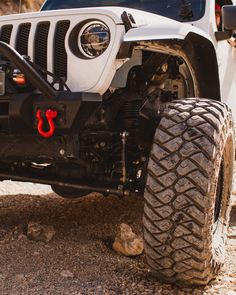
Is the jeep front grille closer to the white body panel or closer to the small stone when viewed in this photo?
the white body panel

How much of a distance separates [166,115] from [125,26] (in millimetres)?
530

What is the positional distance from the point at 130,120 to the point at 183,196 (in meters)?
0.77

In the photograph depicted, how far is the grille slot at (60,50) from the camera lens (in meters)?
2.71

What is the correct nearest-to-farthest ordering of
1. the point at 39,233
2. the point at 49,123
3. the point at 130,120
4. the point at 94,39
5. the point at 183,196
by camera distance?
1. the point at 183,196
2. the point at 49,123
3. the point at 94,39
4. the point at 130,120
5. the point at 39,233

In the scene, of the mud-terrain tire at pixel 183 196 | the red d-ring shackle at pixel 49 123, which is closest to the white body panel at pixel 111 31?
the red d-ring shackle at pixel 49 123

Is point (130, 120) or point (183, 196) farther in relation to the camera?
point (130, 120)

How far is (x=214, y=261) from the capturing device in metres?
2.51

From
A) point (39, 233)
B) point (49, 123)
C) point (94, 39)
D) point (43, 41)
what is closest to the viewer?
point (49, 123)

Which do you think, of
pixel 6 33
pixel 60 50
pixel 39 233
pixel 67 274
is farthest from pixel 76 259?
pixel 6 33

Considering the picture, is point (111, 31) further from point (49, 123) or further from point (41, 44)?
point (49, 123)

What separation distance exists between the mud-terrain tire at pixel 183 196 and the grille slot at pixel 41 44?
811 mm

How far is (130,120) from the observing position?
9.57ft

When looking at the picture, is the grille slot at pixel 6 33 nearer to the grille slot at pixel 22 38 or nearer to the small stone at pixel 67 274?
the grille slot at pixel 22 38

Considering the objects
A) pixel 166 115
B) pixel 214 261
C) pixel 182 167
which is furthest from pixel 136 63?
pixel 214 261
